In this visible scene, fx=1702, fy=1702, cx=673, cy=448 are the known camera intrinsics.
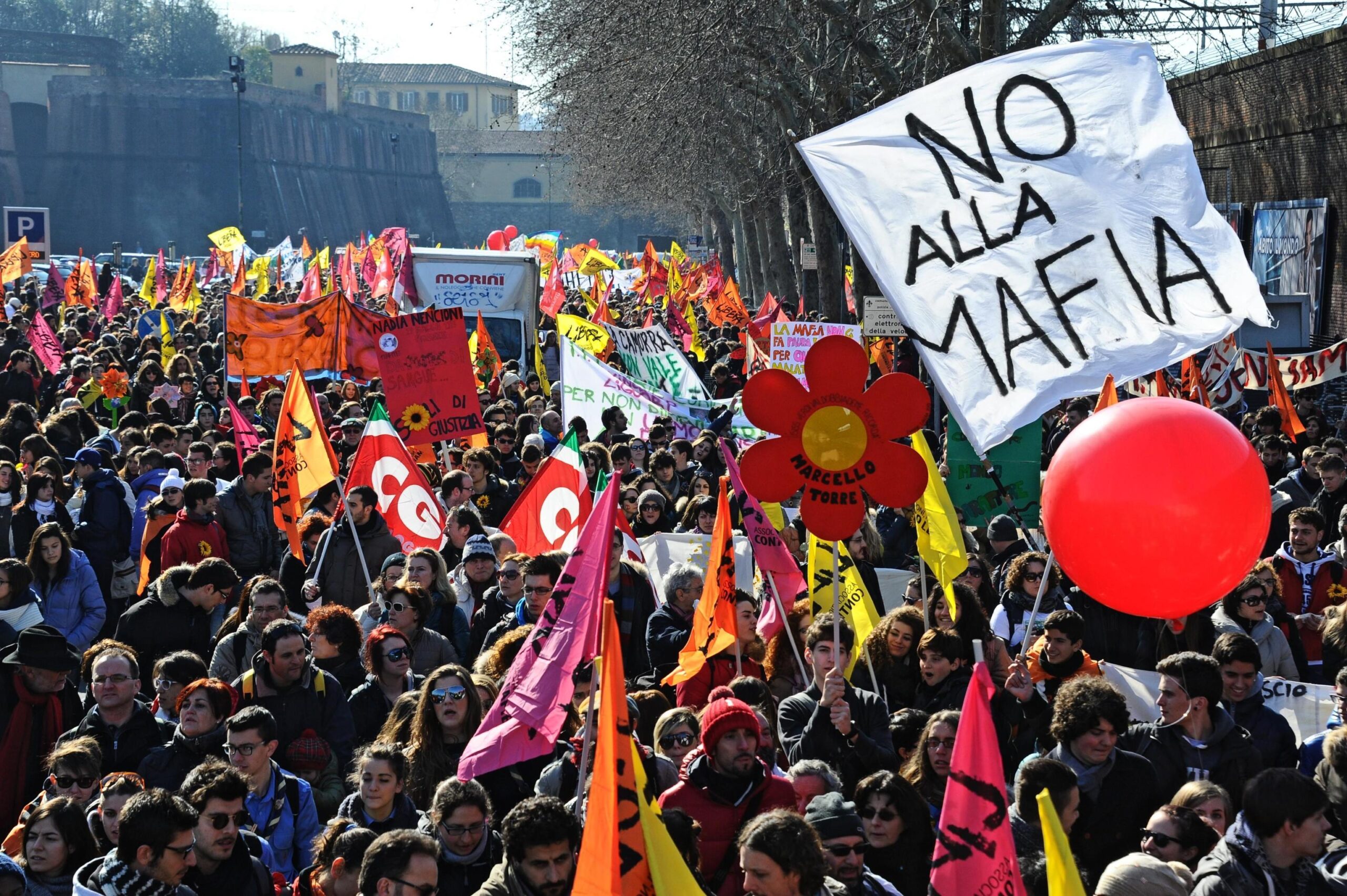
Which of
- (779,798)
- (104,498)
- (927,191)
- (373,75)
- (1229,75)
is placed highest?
(373,75)

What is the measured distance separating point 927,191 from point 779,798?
202 cm

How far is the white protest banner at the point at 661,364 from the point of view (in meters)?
15.4

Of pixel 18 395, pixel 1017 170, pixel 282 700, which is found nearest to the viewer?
pixel 1017 170

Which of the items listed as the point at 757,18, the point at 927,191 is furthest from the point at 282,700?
the point at 757,18

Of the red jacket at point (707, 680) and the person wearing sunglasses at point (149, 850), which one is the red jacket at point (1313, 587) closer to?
the red jacket at point (707, 680)

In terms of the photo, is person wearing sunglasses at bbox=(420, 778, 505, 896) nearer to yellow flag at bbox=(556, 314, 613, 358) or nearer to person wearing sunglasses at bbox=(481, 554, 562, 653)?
person wearing sunglasses at bbox=(481, 554, 562, 653)

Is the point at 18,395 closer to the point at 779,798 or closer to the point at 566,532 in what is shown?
the point at 566,532

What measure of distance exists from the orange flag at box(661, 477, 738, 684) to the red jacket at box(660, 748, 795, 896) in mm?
1704

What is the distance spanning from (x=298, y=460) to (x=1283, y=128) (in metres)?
16.3

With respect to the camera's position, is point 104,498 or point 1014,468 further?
point 1014,468

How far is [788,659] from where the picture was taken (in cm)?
708

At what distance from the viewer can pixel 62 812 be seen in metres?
4.98

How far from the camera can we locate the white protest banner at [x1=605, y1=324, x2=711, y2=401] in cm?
1541

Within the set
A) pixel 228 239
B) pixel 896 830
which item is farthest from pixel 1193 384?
pixel 228 239
